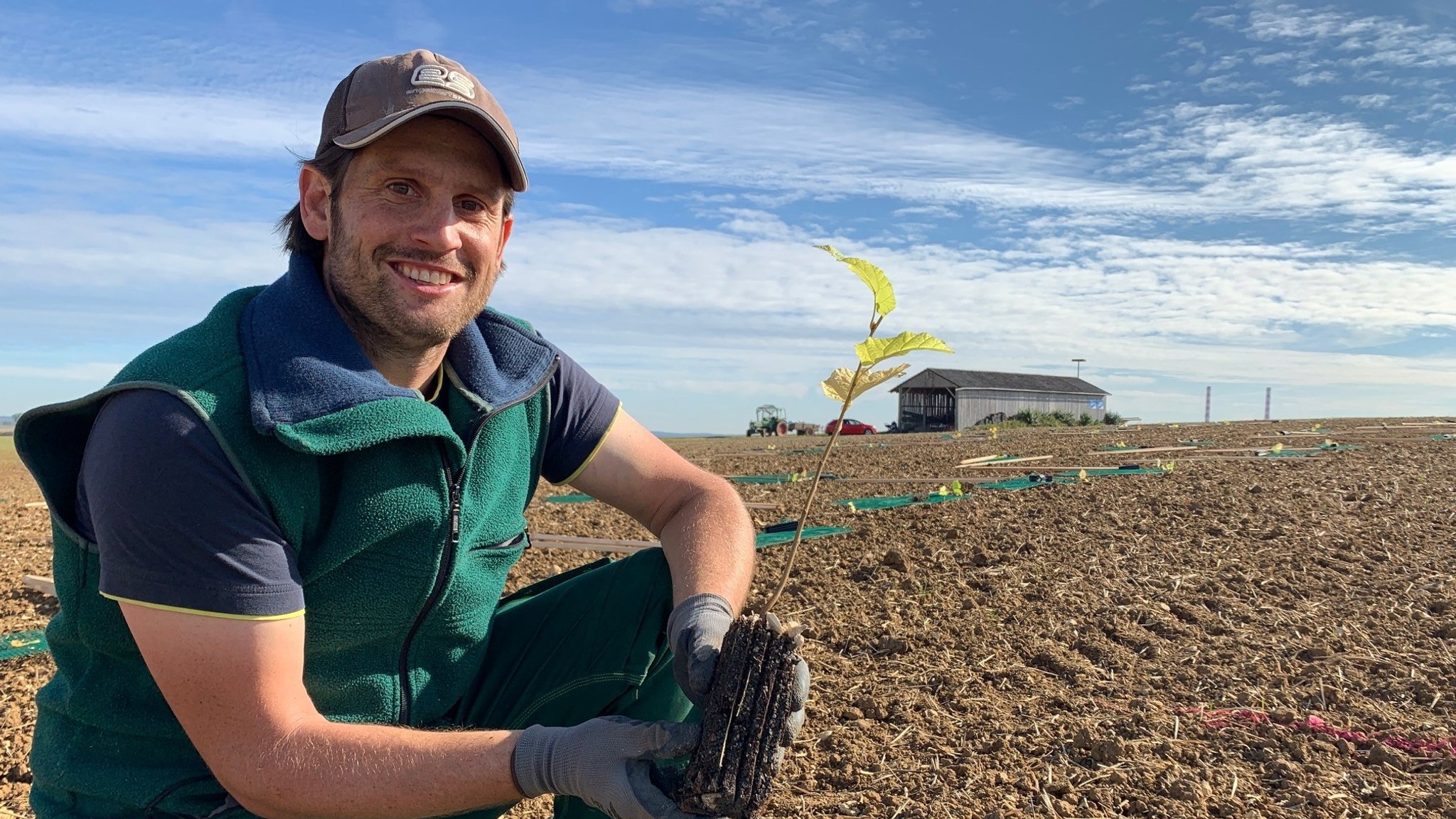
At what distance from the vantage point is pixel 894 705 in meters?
2.88

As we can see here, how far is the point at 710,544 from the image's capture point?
6.77 ft

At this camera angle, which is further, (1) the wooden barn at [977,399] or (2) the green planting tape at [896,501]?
(1) the wooden barn at [977,399]

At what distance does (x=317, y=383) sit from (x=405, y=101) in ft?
1.90

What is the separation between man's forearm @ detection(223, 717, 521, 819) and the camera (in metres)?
1.47

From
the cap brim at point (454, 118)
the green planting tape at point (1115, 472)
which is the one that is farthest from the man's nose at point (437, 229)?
the green planting tape at point (1115, 472)

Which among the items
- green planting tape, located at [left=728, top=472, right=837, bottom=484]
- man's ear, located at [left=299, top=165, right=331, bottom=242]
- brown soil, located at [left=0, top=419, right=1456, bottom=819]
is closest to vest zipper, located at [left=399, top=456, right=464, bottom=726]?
man's ear, located at [left=299, top=165, right=331, bottom=242]

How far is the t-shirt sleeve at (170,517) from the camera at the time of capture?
1439 millimetres

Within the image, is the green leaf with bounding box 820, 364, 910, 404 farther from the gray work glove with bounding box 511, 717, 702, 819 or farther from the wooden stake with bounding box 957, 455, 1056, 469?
the wooden stake with bounding box 957, 455, 1056, 469

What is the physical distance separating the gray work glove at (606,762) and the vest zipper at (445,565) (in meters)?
0.41

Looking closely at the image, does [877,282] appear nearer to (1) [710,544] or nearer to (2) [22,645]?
(1) [710,544]

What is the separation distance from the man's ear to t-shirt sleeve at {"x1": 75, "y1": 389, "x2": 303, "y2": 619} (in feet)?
1.80

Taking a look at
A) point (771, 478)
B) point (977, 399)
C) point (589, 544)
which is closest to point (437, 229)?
point (589, 544)

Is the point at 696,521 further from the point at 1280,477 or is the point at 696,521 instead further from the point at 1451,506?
the point at 1280,477

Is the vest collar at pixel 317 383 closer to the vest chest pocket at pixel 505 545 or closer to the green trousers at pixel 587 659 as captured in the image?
the vest chest pocket at pixel 505 545
